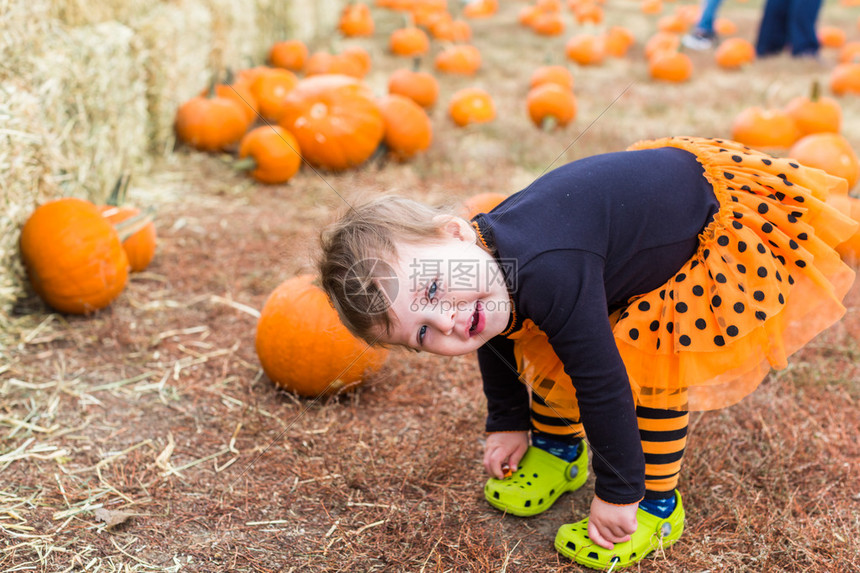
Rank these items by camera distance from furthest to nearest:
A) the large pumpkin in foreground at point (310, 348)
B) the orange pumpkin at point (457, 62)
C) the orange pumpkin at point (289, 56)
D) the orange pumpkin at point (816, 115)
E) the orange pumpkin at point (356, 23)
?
the orange pumpkin at point (356, 23) < the orange pumpkin at point (457, 62) < the orange pumpkin at point (289, 56) < the orange pumpkin at point (816, 115) < the large pumpkin in foreground at point (310, 348)

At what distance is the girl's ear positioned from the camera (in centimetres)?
192

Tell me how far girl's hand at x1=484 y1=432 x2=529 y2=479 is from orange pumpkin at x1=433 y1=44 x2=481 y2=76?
626 centimetres

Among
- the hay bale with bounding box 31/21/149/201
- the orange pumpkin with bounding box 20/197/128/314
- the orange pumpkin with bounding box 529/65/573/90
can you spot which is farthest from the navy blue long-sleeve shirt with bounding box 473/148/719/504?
the orange pumpkin with bounding box 529/65/573/90

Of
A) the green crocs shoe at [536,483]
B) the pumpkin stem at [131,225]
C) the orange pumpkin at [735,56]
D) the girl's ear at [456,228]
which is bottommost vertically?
the orange pumpkin at [735,56]

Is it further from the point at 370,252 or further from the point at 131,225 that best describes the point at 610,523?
the point at 131,225

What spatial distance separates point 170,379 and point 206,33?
393 centimetres

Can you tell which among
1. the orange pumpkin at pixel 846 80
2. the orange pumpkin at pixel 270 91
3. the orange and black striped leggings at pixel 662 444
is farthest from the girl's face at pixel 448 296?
the orange pumpkin at pixel 846 80

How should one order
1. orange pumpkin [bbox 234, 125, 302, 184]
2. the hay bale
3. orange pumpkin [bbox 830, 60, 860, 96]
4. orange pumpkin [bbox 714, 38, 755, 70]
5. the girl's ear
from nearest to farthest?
the girl's ear
the hay bale
orange pumpkin [bbox 234, 125, 302, 184]
orange pumpkin [bbox 830, 60, 860, 96]
orange pumpkin [bbox 714, 38, 755, 70]

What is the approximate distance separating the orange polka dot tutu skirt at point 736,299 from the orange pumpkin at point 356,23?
27.4ft

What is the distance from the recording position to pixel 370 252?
1.89 m

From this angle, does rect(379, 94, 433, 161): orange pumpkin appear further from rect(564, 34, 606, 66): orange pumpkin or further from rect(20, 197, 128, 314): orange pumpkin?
rect(564, 34, 606, 66): orange pumpkin

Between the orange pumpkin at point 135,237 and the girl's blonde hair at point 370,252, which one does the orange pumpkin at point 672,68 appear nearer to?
the orange pumpkin at point 135,237

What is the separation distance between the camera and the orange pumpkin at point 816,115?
543cm

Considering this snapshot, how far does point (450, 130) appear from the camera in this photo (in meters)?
6.12
